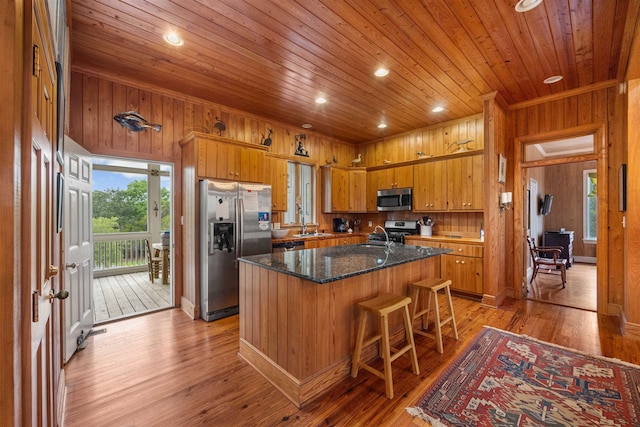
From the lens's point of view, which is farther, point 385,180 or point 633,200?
point 385,180

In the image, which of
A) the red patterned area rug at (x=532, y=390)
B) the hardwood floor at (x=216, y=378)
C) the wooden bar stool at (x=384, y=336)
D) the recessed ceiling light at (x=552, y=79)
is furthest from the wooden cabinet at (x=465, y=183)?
the wooden bar stool at (x=384, y=336)

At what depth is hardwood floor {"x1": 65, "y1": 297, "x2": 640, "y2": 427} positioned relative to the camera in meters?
1.80

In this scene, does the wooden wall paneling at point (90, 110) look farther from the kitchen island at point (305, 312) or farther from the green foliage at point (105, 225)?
the green foliage at point (105, 225)

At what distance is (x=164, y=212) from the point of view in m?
6.66

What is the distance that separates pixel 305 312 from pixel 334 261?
1.80 feet

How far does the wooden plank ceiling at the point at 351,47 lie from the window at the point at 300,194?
1618mm

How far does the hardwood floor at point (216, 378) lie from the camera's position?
5.91 ft

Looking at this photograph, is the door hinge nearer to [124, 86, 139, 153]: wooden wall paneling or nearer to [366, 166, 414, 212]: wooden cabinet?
[124, 86, 139, 153]: wooden wall paneling

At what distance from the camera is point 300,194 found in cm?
551

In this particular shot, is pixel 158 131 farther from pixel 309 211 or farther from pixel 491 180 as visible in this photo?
Answer: pixel 491 180

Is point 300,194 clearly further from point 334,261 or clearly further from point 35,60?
point 35,60

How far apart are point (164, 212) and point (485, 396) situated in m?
6.92

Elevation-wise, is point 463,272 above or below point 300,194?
below

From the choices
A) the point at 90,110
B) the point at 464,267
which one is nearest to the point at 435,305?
the point at 464,267
